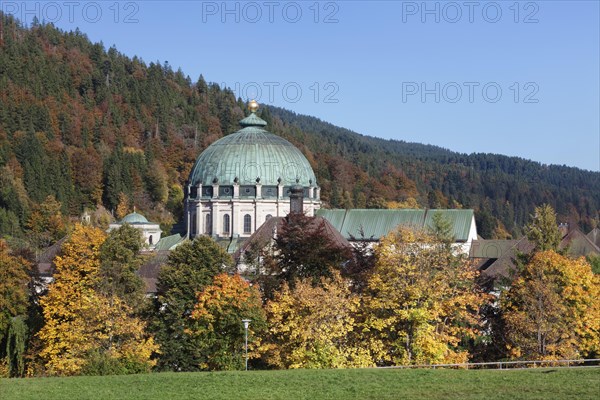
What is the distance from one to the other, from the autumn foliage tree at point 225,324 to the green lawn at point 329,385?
436 inches

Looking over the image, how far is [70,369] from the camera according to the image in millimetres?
56562

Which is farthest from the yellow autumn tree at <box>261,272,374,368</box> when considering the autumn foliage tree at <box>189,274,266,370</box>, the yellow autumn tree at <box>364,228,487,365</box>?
the yellow autumn tree at <box>364,228,487,365</box>

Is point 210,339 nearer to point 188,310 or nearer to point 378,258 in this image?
point 188,310

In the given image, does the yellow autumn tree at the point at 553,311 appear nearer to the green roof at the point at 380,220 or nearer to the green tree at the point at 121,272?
the green tree at the point at 121,272

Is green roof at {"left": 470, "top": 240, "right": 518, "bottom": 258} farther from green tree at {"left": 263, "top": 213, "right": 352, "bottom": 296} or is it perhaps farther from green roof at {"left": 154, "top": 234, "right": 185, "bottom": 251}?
green tree at {"left": 263, "top": 213, "right": 352, "bottom": 296}

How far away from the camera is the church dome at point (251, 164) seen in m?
122

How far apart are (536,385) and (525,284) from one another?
65.3ft

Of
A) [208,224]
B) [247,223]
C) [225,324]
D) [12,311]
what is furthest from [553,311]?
[208,224]

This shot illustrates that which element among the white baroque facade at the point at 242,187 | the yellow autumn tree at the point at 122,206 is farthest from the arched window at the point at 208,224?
the yellow autumn tree at the point at 122,206

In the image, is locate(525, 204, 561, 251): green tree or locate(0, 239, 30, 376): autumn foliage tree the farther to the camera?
locate(525, 204, 561, 251): green tree

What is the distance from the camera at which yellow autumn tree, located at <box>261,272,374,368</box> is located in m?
52.8

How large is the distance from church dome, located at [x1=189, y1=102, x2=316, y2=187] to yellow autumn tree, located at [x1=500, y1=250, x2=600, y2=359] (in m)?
63.2

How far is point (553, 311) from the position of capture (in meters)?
57.0

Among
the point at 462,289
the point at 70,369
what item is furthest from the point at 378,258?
the point at 70,369
